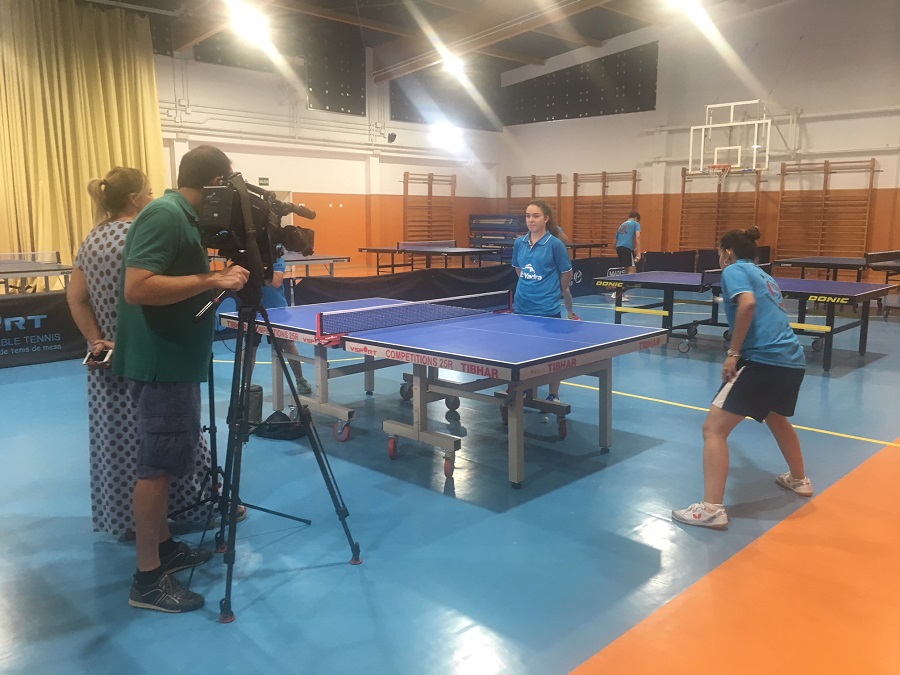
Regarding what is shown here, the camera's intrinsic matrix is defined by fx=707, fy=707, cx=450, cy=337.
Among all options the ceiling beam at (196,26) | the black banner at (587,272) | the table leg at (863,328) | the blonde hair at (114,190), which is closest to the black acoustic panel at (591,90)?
the black banner at (587,272)

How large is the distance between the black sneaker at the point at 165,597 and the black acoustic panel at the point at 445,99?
16.0 m

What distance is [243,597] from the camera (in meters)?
2.80

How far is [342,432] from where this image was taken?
15.9 ft

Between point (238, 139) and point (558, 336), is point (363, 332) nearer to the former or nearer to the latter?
point (558, 336)

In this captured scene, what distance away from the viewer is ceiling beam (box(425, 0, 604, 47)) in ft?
42.6

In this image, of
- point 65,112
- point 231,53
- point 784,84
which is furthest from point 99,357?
point 784,84

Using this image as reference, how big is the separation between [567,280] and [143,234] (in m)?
3.52

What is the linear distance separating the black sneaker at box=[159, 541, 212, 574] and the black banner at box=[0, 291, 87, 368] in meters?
5.48

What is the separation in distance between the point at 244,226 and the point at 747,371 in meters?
2.45

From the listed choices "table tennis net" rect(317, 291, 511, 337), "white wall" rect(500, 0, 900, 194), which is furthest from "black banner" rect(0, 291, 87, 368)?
Answer: "white wall" rect(500, 0, 900, 194)

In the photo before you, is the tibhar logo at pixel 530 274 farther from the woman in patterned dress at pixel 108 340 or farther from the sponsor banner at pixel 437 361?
the woman in patterned dress at pixel 108 340

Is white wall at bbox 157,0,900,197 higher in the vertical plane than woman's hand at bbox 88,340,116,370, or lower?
higher

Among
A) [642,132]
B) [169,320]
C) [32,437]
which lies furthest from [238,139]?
[169,320]

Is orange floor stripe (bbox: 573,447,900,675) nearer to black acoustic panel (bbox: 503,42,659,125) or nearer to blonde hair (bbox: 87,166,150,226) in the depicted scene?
blonde hair (bbox: 87,166,150,226)
